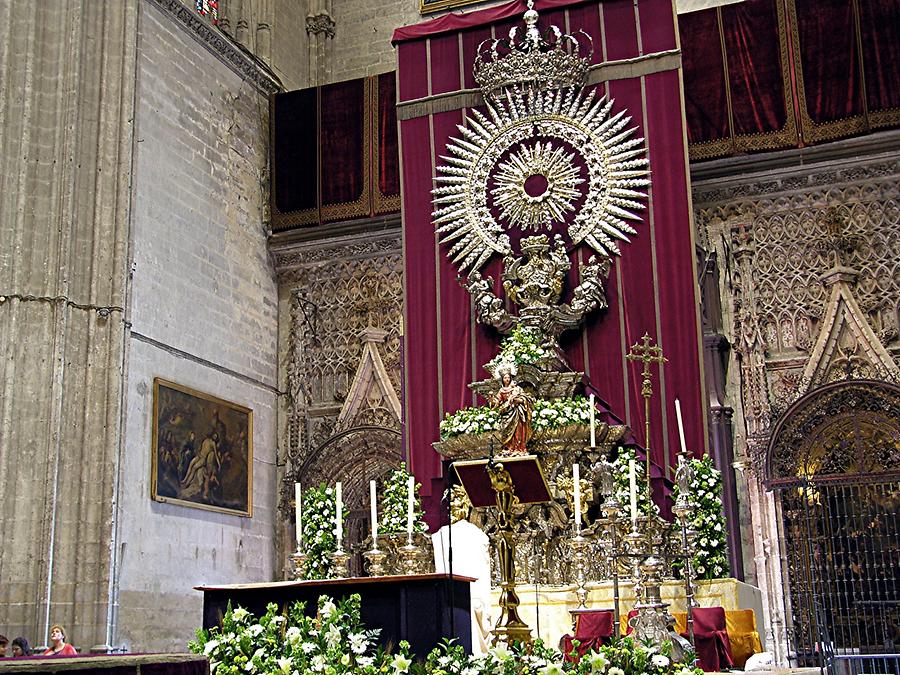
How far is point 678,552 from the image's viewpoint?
419 inches

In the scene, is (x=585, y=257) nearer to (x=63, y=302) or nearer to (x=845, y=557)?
(x=845, y=557)

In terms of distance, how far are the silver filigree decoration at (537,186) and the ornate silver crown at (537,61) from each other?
850mm

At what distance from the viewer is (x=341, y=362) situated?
1636 centimetres

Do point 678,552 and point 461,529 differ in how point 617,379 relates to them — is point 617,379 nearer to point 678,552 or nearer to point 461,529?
point 678,552

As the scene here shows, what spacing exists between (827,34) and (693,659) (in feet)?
34.8

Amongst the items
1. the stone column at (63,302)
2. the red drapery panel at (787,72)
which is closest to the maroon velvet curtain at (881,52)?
the red drapery panel at (787,72)

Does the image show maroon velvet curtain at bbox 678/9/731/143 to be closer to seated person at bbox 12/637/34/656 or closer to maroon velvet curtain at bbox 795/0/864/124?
maroon velvet curtain at bbox 795/0/864/124

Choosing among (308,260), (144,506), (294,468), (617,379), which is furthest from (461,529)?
(308,260)

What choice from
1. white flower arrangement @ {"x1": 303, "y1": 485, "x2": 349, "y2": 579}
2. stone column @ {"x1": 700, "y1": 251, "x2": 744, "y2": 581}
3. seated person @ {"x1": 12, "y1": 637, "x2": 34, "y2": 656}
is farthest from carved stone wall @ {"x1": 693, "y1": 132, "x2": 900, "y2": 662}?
seated person @ {"x1": 12, "y1": 637, "x2": 34, "y2": 656}

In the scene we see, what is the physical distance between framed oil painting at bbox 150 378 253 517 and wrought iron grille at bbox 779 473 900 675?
7.19m

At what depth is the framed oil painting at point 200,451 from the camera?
1355 centimetres

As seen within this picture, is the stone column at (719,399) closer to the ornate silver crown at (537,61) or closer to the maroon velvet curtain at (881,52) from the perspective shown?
the maroon velvet curtain at (881,52)

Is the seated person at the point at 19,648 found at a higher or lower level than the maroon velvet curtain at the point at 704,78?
lower

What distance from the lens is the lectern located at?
6.08 m
